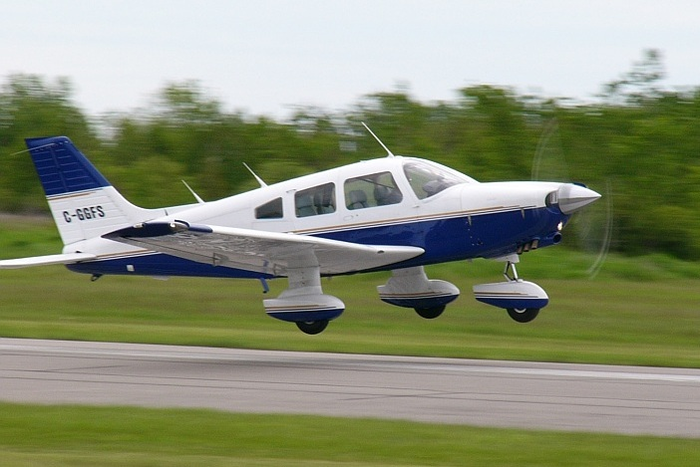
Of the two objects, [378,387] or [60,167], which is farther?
[60,167]

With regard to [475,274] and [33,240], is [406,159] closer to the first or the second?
[475,274]

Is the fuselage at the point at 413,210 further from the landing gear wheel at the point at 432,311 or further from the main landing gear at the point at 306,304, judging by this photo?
the landing gear wheel at the point at 432,311

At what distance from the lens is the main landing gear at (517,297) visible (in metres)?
13.6

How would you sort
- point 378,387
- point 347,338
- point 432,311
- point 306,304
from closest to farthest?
point 378,387
point 306,304
point 432,311
point 347,338

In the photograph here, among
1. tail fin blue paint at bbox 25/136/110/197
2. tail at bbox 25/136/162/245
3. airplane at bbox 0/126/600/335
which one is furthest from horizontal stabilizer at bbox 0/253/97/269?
tail fin blue paint at bbox 25/136/110/197

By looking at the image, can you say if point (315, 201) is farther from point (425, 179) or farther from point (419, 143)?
point (419, 143)

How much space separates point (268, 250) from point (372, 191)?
156 cm

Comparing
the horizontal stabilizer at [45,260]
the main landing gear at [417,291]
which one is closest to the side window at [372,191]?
the main landing gear at [417,291]

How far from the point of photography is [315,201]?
14.2m

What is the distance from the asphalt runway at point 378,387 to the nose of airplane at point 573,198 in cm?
192

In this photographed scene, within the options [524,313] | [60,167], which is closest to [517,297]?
[524,313]

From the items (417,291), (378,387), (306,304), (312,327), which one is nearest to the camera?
(378,387)

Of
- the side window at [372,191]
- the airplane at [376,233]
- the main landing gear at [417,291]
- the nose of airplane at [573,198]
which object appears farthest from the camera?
the main landing gear at [417,291]

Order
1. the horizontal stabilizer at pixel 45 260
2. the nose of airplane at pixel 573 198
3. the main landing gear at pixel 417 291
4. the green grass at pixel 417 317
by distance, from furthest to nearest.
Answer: the green grass at pixel 417 317 → the main landing gear at pixel 417 291 → the horizontal stabilizer at pixel 45 260 → the nose of airplane at pixel 573 198
